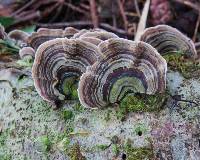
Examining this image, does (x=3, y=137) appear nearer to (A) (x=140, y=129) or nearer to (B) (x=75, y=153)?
(B) (x=75, y=153)

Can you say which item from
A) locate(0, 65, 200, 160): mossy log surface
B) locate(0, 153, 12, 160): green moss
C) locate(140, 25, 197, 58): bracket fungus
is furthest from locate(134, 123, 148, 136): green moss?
locate(0, 153, 12, 160): green moss

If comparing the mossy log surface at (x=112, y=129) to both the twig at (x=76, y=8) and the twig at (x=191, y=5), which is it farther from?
the twig at (x=76, y=8)

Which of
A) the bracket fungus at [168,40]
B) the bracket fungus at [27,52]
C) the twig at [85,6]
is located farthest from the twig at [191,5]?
the bracket fungus at [27,52]

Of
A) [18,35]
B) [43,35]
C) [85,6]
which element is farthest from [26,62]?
[85,6]

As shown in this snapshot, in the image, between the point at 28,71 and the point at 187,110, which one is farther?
the point at 28,71

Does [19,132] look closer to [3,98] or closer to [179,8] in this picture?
[3,98]

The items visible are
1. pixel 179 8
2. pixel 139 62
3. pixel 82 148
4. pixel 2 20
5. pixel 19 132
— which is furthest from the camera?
pixel 179 8

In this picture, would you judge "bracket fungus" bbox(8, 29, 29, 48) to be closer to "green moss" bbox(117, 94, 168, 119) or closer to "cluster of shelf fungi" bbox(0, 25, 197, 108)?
"cluster of shelf fungi" bbox(0, 25, 197, 108)

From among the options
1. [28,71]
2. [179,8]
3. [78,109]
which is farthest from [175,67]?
[179,8]
